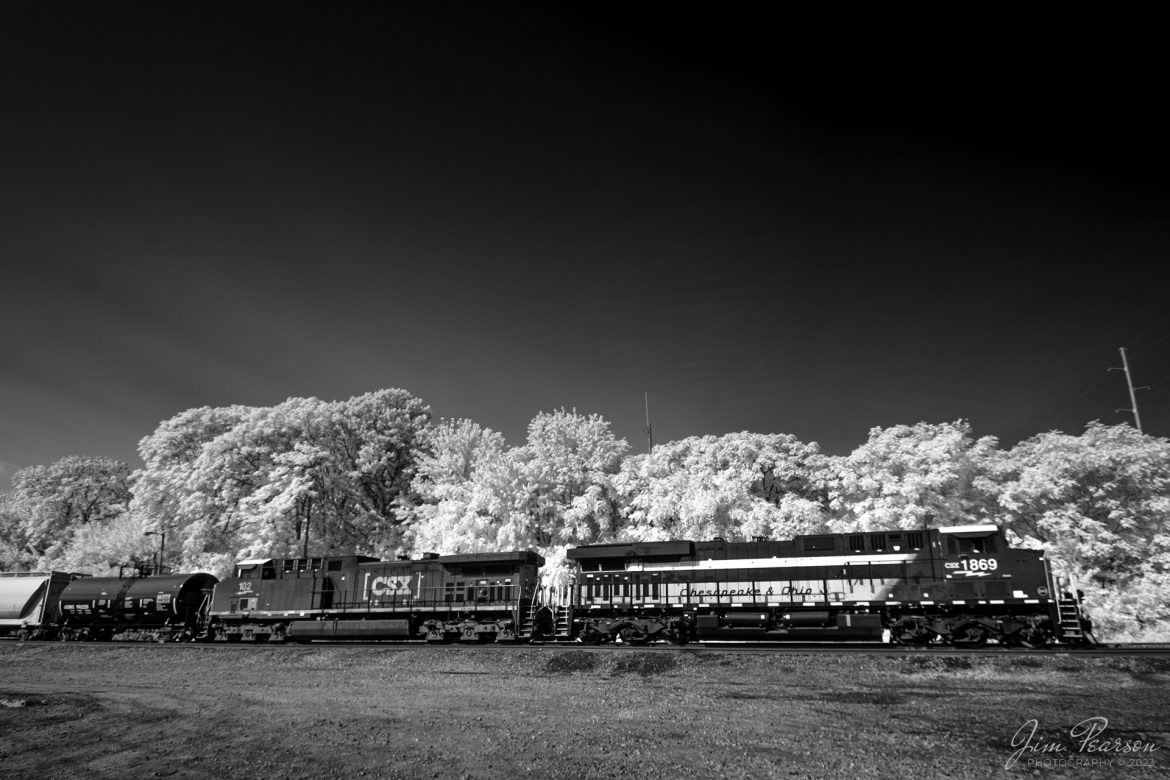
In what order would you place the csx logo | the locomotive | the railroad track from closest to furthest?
1. the railroad track
2. the locomotive
3. the csx logo

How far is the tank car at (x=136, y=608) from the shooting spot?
34375mm

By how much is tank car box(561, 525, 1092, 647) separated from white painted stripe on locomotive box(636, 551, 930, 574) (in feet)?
0.12

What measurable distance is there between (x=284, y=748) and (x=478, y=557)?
1722 centimetres

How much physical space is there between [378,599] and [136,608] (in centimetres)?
1314

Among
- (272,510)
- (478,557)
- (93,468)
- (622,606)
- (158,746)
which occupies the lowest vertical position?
(158,746)

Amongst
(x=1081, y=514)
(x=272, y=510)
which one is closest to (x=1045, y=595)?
(x=1081, y=514)

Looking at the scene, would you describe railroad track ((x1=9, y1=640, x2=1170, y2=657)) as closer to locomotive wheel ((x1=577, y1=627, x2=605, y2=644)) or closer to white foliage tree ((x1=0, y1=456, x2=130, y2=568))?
locomotive wheel ((x1=577, y1=627, x2=605, y2=644))

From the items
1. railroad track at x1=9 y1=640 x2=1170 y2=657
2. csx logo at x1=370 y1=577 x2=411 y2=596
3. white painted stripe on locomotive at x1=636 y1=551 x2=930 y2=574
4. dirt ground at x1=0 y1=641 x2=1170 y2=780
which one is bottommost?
dirt ground at x1=0 y1=641 x2=1170 y2=780

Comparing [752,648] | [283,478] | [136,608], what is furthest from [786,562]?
[283,478]

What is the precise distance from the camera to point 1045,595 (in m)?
23.4

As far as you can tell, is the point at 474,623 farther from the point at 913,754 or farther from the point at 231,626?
the point at 913,754

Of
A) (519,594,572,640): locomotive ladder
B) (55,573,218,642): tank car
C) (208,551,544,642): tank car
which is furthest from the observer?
(55,573,218,642): tank car
